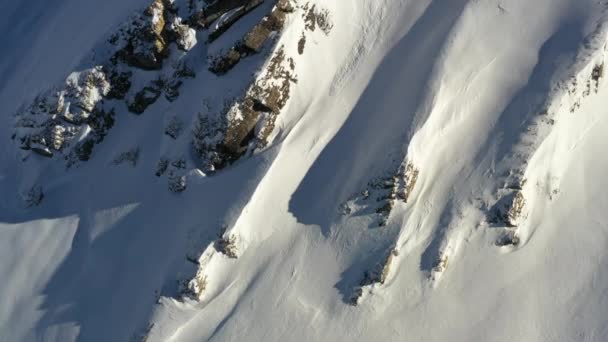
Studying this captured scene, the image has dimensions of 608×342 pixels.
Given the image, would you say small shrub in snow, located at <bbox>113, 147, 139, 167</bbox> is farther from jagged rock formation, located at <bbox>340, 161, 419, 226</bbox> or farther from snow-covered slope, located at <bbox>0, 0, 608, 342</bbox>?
jagged rock formation, located at <bbox>340, 161, 419, 226</bbox>

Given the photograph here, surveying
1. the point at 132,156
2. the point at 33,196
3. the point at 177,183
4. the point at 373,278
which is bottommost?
the point at 373,278

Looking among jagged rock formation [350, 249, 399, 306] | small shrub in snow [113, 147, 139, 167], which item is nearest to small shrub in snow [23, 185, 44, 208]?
small shrub in snow [113, 147, 139, 167]

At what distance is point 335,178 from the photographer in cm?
1897

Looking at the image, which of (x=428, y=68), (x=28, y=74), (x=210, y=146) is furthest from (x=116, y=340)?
(x=428, y=68)

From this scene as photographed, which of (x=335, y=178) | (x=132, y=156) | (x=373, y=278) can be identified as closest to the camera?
(x=373, y=278)

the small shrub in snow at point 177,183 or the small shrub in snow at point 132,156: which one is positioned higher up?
the small shrub in snow at point 132,156

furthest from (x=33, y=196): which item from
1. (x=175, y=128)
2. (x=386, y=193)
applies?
(x=386, y=193)

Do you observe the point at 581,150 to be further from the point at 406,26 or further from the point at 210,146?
the point at 210,146

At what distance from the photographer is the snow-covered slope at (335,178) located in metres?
18.5

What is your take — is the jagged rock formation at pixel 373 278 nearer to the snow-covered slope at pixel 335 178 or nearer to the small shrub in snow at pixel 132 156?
the snow-covered slope at pixel 335 178

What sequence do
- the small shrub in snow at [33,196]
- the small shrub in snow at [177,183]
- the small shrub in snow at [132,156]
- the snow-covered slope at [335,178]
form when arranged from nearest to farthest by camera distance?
the snow-covered slope at [335,178], the small shrub in snow at [177,183], the small shrub in snow at [132,156], the small shrub in snow at [33,196]

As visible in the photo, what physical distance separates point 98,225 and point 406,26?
12014mm

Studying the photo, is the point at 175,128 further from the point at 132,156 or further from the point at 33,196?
the point at 33,196

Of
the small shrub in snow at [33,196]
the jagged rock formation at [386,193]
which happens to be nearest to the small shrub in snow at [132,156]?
the small shrub in snow at [33,196]
